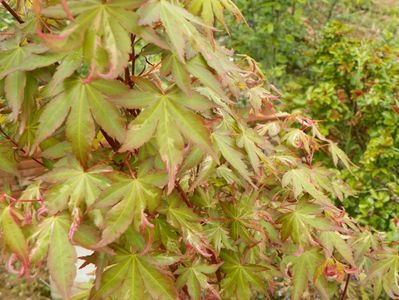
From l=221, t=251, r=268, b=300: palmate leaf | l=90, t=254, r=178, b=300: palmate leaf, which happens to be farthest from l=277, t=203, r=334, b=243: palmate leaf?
l=90, t=254, r=178, b=300: palmate leaf

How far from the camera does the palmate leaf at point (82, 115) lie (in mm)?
1095

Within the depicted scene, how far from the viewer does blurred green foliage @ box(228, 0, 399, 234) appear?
118 inches

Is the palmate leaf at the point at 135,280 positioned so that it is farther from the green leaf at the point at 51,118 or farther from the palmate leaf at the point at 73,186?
the green leaf at the point at 51,118

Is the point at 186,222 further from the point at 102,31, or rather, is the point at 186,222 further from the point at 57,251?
the point at 102,31

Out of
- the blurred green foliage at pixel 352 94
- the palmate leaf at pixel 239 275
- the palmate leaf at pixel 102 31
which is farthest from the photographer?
the blurred green foliage at pixel 352 94

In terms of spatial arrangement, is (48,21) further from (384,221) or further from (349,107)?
(349,107)

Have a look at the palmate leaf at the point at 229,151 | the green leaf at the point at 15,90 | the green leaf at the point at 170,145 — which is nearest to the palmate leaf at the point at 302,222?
the palmate leaf at the point at 229,151

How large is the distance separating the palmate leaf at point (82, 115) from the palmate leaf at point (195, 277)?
1.68 ft

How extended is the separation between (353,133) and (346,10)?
11.0ft

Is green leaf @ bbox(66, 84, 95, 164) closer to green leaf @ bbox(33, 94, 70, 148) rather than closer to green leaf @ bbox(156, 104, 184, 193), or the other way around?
green leaf @ bbox(33, 94, 70, 148)

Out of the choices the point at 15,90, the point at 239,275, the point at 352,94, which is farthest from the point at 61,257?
the point at 352,94

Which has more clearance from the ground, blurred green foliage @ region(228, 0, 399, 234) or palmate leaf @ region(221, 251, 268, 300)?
palmate leaf @ region(221, 251, 268, 300)

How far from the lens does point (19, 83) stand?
3.79ft

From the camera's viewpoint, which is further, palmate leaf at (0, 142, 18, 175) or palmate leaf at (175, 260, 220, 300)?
palmate leaf at (175, 260, 220, 300)
